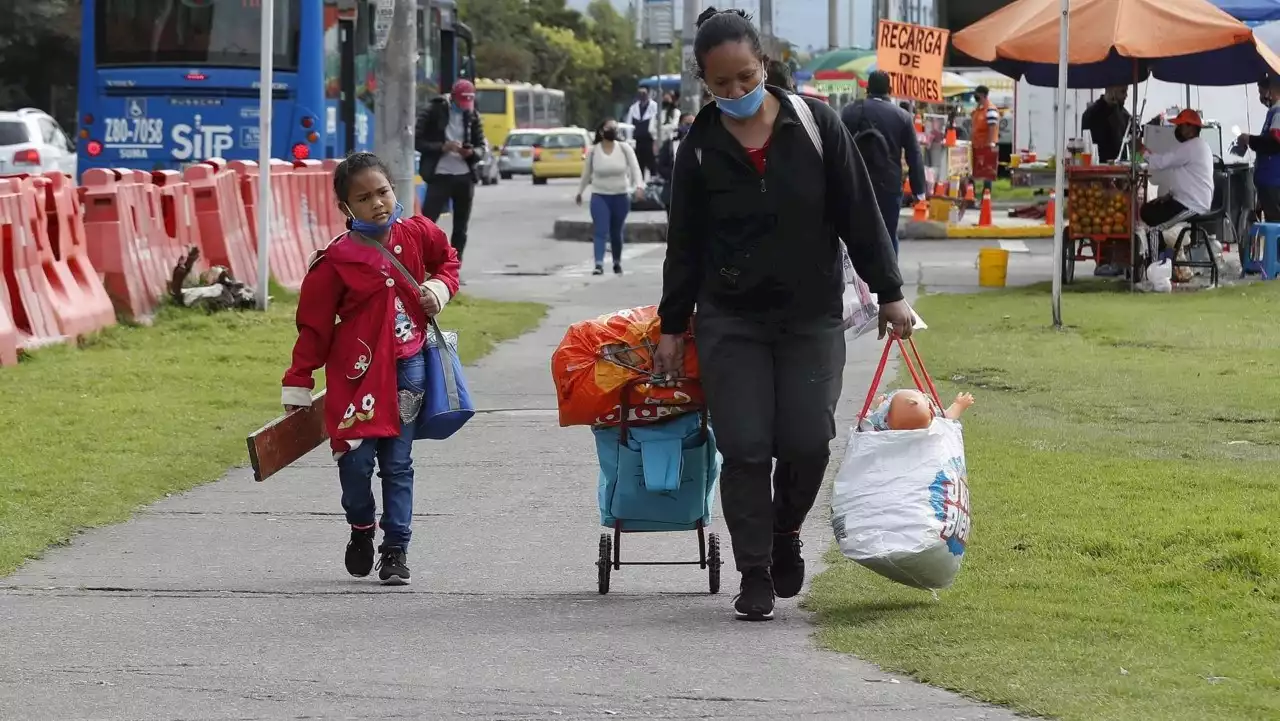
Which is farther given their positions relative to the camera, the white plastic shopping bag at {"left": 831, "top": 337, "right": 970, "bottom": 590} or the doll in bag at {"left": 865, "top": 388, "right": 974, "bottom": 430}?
the doll in bag at {"left": 865, "top": 388, "right": 974, "bottom": 430}

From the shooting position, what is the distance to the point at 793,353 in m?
5.96

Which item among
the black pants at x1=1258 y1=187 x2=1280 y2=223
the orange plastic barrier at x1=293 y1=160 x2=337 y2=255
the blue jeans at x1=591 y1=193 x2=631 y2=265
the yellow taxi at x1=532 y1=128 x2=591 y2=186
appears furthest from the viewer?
the yellow taxi at x1=532 y1=128 x2=591 y2=186

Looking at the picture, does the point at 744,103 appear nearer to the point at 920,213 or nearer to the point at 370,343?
the point at 370,343

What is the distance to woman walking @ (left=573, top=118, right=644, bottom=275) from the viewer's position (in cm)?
2036

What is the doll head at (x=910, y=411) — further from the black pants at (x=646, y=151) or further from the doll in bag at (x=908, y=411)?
the black pants at (x=646, y=151)

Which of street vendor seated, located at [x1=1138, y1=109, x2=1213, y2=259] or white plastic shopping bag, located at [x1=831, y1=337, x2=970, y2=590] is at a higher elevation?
street vendor seated, located at [x1=1138, y1=109, x2=1213, y2=259]

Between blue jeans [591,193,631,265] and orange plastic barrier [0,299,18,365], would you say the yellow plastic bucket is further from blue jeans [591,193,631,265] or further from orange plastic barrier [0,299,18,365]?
orange plastic barrier [0,299,18,365]

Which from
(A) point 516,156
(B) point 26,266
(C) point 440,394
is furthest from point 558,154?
(C) point 440,394

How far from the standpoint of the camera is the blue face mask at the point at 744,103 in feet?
18.9

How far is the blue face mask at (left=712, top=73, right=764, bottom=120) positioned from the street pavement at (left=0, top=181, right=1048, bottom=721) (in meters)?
1.49

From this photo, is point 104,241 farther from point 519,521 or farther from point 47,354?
point 519,521

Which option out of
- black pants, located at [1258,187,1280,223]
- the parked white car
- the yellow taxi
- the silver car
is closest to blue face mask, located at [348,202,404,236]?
black pants, located at [1258,187,1280,223]

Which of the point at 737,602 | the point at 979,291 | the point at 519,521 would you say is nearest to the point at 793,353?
the point at 737,602

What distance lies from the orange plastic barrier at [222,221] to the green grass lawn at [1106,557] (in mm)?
6063
